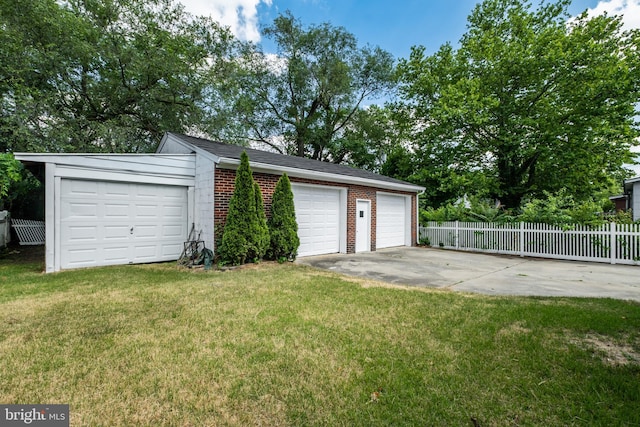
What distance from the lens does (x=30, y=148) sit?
10.0 meters

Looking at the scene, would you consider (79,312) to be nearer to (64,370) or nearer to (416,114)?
(64,370)

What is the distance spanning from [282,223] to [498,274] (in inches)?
211

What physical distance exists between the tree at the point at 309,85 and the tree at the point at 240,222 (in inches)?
613

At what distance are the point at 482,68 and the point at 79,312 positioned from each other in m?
19.8

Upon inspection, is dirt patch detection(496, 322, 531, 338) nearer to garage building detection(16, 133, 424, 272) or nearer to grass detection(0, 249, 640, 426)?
grass detection(0, 249, 640, 426)

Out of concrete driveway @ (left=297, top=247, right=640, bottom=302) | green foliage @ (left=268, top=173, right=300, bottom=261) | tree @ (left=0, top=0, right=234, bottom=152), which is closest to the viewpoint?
concrete driveway @ (left=297, top=247, right=640, bottom=302)

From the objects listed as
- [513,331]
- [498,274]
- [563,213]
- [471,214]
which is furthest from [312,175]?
[563,213]

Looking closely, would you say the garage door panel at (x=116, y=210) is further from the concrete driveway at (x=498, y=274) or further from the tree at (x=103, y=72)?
the tree at (x=103, y=72)

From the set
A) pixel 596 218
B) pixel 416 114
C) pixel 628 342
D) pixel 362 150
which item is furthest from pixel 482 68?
pixel 628 342

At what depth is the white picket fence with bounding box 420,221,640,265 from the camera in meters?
8.27

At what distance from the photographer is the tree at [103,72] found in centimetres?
1026

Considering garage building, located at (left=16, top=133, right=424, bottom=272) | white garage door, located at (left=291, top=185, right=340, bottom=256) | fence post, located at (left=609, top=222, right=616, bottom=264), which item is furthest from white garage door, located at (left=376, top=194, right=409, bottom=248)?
fence post, located at (left=609, top=222, right=616, bottom=264)

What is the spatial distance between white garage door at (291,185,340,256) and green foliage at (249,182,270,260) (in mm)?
1670

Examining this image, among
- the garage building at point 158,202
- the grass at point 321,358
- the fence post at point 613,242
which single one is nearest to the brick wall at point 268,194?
the garage building at point 158,202
